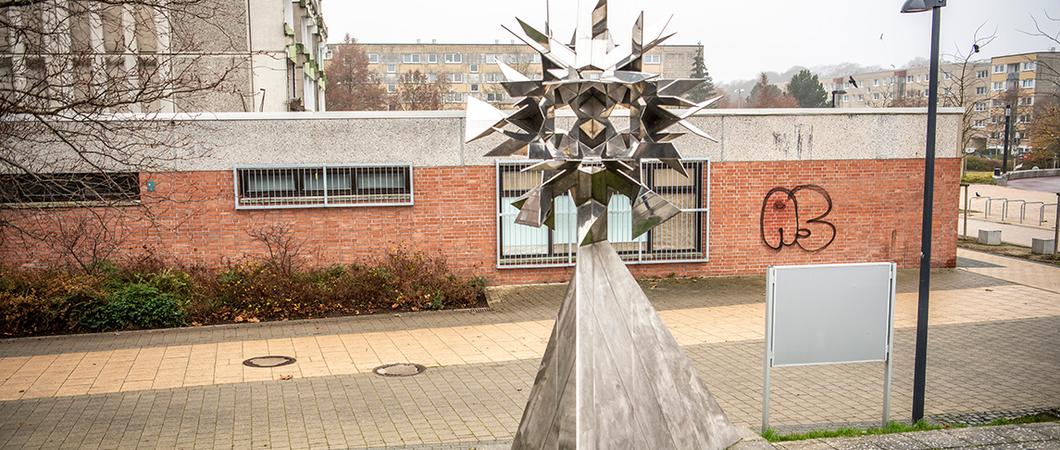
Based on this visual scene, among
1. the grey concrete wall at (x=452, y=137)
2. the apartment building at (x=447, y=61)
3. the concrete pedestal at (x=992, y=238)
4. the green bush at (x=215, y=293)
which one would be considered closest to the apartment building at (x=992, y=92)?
the concrete pedestal at (x=992, y=238)

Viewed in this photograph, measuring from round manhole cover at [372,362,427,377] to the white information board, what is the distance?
471cm

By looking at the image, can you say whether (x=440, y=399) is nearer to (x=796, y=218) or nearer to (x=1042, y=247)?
(x=796, y=218)

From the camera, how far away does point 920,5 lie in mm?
9258

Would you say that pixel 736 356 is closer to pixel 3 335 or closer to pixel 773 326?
pixel 773 326

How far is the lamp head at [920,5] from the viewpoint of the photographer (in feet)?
29.6

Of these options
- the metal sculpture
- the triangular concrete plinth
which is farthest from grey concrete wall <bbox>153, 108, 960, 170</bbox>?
the triangular concrete plinth

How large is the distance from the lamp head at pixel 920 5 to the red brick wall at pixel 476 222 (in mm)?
9332

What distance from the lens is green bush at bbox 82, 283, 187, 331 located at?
1425 centimetres

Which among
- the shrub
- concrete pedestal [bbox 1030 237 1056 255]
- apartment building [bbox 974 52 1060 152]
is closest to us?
the shrub

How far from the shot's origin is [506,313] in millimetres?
15906

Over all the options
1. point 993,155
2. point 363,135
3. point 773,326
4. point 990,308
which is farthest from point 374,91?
point 773,326

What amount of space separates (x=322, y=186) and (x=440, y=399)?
7864 mm

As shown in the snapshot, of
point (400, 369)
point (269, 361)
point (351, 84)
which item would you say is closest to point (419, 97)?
point (351, 84)

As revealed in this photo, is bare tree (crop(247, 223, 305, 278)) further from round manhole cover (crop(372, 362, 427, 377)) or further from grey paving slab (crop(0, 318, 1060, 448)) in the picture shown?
grey paving slab (crop(0, 318, 1060, 448))
